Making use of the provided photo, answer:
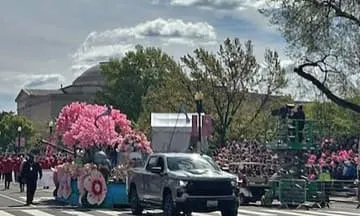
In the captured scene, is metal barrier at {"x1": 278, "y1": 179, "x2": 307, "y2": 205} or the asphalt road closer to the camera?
the asphalt road

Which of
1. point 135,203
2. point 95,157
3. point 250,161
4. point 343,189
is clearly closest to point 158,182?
point 135,203

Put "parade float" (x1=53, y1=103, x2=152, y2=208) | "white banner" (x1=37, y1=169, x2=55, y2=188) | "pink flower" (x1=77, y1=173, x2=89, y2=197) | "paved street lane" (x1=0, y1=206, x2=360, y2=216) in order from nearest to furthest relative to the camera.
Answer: "paved street lane" (x1=0, y1=206, x2=360, y2=216) → "parade float" (x1=53, y1=103, x2=152, y2=208) → "pink flower" (x1=77, y1=173, x2=89, y2=197) → "white banner" (x1=37, y1=169, x2=55, y2=188)

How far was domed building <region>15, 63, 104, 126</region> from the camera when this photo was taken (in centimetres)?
14512

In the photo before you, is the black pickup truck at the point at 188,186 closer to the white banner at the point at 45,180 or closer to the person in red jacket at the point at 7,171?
the white banner at the point at 45,180

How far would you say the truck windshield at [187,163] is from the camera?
23.8 m

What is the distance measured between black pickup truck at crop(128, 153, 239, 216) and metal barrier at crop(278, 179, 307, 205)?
8219mm

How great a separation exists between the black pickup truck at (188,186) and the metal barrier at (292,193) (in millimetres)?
8219

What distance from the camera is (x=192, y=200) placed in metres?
22.4

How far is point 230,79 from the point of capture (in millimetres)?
61031

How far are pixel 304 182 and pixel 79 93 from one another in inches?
4573

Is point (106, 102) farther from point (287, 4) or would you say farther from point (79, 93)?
point (287, 4)

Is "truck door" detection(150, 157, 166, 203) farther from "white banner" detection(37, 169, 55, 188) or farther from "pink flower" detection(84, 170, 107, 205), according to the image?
"white banner" detection(37, 169, 55, 188)

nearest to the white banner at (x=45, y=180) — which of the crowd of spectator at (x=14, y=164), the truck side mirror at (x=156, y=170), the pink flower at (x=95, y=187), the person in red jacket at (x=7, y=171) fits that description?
the crowd of spectator at (x=14, y=164)

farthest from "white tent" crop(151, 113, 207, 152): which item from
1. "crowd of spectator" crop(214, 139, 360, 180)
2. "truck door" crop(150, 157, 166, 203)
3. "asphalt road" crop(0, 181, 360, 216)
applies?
"truck door" crop(150, 157, 166, 203)
